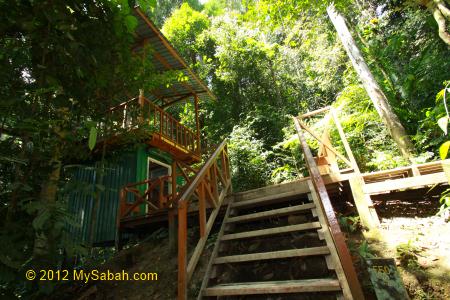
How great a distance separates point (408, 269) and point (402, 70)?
9507 millimetres

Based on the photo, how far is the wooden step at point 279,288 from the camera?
2282 mm

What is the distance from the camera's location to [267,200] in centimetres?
405

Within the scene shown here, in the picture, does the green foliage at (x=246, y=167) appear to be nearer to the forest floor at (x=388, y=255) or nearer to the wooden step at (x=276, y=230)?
the forest floor at (x=388, y=255)

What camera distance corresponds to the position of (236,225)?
13.2 ft

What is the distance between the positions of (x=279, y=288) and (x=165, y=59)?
296 inches

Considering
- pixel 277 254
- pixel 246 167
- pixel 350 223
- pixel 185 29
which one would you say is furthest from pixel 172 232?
pixel 185 29

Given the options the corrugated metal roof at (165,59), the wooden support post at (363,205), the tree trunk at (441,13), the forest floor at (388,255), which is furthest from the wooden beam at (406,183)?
the corrugated metal roof at (165,59)

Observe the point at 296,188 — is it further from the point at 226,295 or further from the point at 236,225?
the point at 226,295

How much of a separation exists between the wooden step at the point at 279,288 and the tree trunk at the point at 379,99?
17.3ft

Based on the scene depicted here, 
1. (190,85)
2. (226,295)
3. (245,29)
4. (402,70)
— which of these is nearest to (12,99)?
(226,295)

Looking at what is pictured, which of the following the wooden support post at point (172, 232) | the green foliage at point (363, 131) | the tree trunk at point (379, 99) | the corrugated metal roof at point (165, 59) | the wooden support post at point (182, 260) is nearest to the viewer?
the wooden support post at point (182, 260)

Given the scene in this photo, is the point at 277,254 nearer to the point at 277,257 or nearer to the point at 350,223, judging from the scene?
the point at 277,257

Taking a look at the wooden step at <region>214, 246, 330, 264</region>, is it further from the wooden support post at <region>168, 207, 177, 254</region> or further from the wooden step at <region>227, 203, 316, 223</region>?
the wooden support post at <region>168, 207, 177, 254</region>

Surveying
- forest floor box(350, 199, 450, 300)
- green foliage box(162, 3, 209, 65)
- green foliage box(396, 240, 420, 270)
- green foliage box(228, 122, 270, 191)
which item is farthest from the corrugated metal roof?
green foliage box(162, 3, 209, 65)
